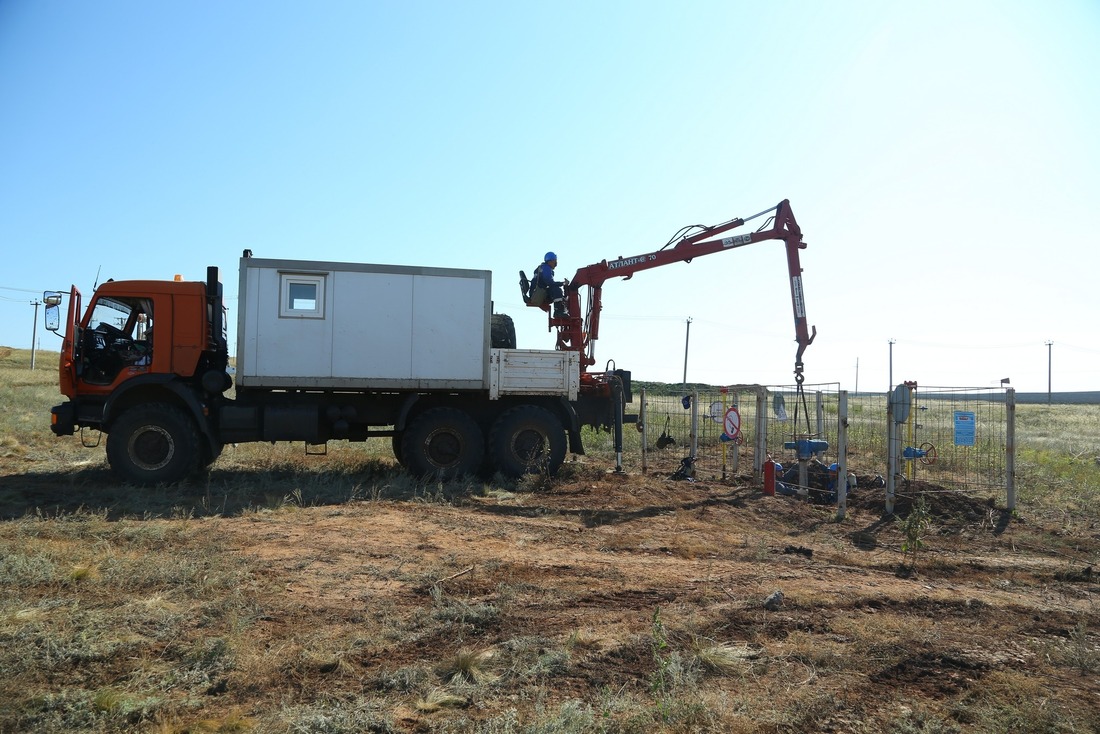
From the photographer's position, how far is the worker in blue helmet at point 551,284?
43.8 ft

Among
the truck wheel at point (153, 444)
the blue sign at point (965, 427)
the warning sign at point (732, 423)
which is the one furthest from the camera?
the warning sign at point (732, 423)

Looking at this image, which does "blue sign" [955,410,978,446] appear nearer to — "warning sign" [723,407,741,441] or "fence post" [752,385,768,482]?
"fence post" [752,385,768,482]

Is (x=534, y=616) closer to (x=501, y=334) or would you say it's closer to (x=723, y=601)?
(x=723, y=601)

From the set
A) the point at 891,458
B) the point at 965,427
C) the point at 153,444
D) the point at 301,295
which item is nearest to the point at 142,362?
the point at 153,444

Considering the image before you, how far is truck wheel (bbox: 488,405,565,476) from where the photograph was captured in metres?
11.9

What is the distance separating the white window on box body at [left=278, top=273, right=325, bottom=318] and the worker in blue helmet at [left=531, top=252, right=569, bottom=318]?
4.13 metres

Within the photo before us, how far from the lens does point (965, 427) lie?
10.2 meters

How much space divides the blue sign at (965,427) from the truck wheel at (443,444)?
7.38 meters

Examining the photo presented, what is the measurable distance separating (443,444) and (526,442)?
1.43 metres

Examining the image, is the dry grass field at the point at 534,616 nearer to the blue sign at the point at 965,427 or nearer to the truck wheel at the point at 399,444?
the blue sign at the point at 965,427

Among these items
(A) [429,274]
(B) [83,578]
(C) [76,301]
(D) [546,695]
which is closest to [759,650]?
(D) [546,695]

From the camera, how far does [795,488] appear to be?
11.6 metres

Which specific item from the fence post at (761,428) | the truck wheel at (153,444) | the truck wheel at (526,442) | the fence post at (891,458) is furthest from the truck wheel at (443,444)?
the fence post at (891,458)

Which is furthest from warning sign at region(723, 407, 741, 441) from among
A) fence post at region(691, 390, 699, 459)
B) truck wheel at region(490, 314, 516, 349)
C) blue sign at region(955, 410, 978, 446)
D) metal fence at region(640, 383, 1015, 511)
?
truck wheel at region(490, 314, 516, 349)
